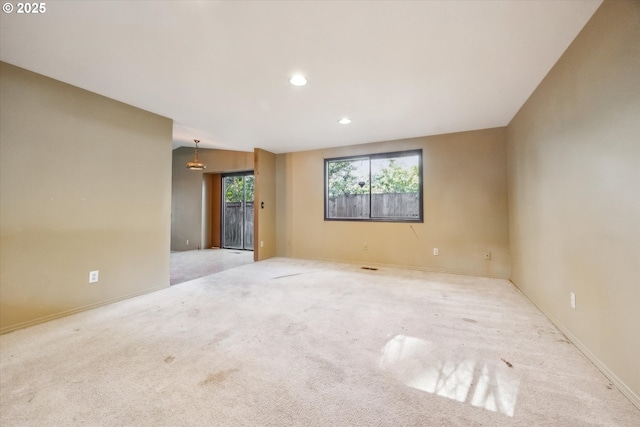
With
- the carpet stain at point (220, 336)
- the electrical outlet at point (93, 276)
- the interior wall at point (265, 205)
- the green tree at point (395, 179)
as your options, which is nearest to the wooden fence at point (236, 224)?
the interior wall at point (265, 205)

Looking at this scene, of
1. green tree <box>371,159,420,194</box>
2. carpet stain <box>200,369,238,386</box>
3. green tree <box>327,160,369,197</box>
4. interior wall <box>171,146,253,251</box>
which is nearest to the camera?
carpet stain <box>200,369,238,386</box>

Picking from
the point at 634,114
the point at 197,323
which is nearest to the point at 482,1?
the point at 634,114

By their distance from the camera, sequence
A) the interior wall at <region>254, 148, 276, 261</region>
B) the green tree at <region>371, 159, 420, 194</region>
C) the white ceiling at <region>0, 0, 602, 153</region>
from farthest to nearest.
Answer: the interior wall at <region>254, 148, 276, 261</region>, the green tree at <region>371, 159, 420, 194</region>, the white ceiling at <region>0, 0, 602, 153</region>

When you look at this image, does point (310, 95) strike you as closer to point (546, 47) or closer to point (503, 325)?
point (546, 47)

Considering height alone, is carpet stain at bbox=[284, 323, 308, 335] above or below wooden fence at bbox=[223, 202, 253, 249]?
below

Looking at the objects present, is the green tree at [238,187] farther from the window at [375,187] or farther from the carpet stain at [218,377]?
the carpet stain at [218,377]

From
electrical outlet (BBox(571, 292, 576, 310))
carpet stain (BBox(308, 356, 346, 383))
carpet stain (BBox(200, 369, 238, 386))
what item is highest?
electrical outlet (BBox(571, 292, 576, 310))

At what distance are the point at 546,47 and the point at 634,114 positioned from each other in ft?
3.22

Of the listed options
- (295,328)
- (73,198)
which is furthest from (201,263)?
(295,328)

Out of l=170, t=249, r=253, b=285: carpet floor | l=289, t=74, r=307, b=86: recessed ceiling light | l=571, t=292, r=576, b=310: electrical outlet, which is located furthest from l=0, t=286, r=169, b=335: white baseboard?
l=571, t=292, r=576, b=310: electrical outlet

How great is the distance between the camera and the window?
14.2 ft
